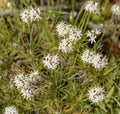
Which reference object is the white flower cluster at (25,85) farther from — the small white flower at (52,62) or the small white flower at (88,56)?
the small white flower at (88,56)

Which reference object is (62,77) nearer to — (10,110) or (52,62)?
(52,62)

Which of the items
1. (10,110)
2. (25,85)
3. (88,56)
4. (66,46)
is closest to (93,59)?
(88,56)

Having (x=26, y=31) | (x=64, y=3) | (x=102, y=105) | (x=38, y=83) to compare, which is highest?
(x=64, y=3)

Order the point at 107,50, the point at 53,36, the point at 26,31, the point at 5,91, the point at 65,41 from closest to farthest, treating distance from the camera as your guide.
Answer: the point at 65,41
the point at 5,91
the point at 53,36
the point at 26,31
the point at 107,50

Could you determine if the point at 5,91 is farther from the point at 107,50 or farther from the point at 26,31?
the point at 107,50

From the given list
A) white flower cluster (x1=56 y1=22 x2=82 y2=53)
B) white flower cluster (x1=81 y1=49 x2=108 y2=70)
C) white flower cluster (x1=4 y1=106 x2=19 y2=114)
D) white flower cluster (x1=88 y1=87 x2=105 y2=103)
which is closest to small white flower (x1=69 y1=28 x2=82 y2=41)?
white flower cluster (x1=56 y1=22 x2=82 y2=53)

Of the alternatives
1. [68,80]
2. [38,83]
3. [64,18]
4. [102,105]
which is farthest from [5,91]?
[64,18]
